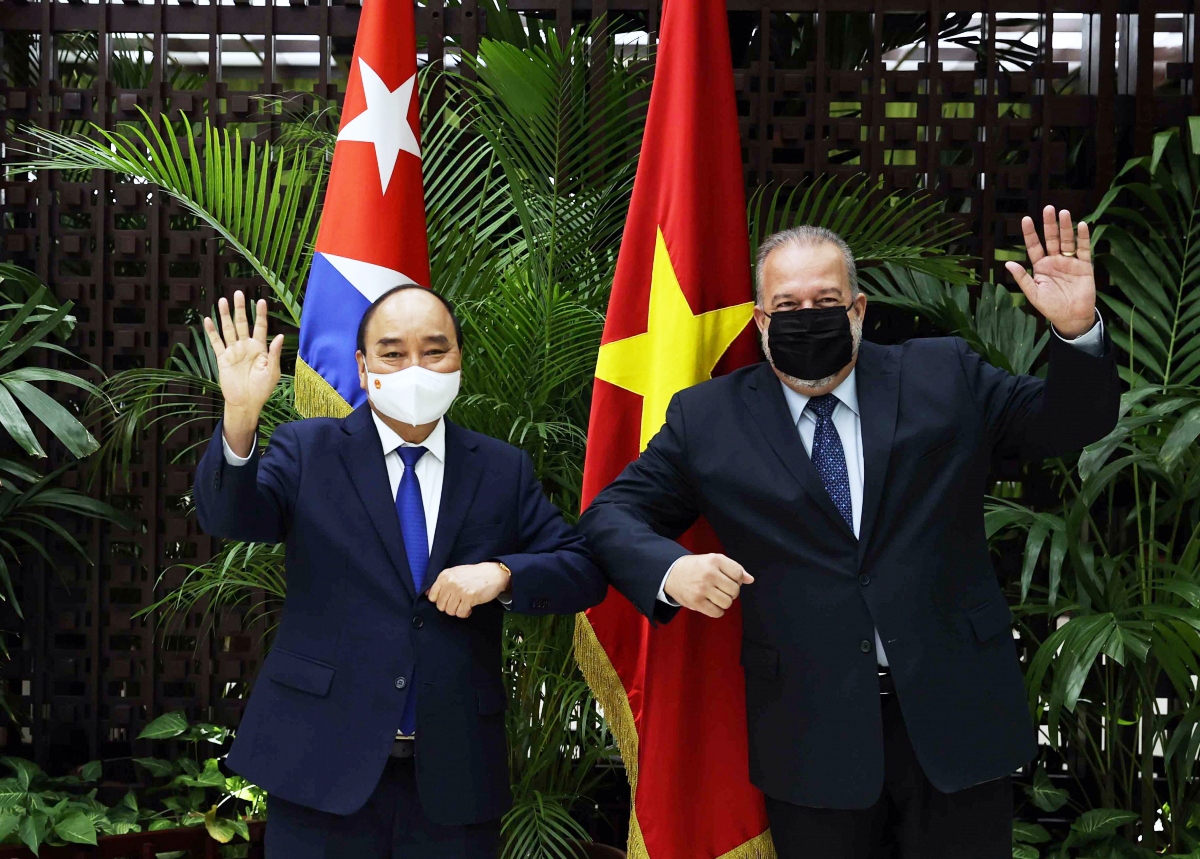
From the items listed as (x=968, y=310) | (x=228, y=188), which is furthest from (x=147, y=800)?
(x=968, y=310)

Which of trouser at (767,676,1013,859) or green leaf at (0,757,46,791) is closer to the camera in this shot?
trouser at (767,676,1013,859)

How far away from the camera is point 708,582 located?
1687 millimetres

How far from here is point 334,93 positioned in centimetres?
339

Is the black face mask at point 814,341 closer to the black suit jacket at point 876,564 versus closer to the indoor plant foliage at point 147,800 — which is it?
the black suit jacket at point 876,564

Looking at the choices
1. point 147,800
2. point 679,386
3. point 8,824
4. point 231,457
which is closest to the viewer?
point 231,457

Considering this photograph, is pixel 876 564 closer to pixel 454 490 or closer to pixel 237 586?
pixel 454 490

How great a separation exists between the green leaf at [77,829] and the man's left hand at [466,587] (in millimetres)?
1877

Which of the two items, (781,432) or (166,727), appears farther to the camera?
(166,727)

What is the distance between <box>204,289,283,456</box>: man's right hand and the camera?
1679 millimetres

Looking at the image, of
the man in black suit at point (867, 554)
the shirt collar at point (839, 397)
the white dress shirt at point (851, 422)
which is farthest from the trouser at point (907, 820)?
the shirt collar at point (839, 397)

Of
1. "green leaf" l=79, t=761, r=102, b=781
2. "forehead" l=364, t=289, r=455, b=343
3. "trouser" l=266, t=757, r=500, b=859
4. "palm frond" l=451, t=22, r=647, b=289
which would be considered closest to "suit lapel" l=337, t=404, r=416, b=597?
"forehead" l=364, t=289, r=455, b=343

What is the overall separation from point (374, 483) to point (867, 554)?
0.85 meters

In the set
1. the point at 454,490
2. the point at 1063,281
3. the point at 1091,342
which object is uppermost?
the point at 1063,281

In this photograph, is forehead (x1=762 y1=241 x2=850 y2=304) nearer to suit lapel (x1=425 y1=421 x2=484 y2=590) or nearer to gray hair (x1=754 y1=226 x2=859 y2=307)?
gray hair (x1=754 y1=226 x2=859 y2=307)
